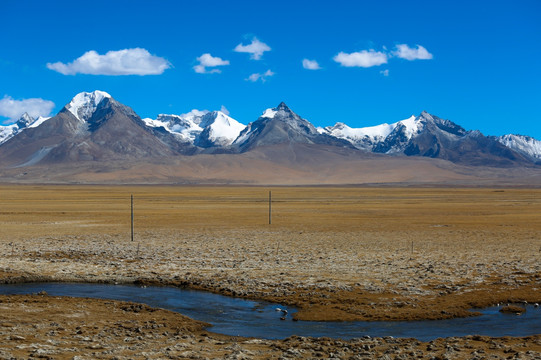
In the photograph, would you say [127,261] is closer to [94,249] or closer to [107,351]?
[94,249]

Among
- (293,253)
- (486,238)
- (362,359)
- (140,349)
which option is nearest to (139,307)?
(140,349)

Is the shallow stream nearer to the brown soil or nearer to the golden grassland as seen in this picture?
the golden grassland

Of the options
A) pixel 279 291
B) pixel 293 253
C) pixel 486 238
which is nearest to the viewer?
pixel 279 291

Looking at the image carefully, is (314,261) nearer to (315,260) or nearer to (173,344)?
(315,260)

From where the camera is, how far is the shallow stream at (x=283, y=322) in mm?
14336

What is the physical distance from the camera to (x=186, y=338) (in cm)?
1346

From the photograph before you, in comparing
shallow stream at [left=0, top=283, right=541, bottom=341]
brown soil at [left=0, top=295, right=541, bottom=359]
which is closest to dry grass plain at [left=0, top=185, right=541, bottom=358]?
shallow stream at [left=0, top=283, right=541, bottom=341]

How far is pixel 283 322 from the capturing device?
15.4 meters

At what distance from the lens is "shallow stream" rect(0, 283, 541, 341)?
14.3 metres

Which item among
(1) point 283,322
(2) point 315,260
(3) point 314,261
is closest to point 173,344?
(1) point 283,322

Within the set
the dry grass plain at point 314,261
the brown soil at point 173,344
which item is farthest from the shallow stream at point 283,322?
the brown soil at point 173,344

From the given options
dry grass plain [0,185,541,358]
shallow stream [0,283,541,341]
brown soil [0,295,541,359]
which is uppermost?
dry grass plain [0,185,541,358]

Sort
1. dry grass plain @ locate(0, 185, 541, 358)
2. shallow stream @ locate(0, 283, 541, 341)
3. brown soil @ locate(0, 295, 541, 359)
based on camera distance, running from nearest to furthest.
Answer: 1. brown soil @ locate(0, 295, 541, 359)
2. shallow stream @ locate(0, 283, 541, 341)
3. dry grass plain @ locate(0, 185, 541, 358)

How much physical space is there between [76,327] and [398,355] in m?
7.43
